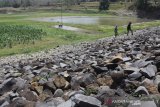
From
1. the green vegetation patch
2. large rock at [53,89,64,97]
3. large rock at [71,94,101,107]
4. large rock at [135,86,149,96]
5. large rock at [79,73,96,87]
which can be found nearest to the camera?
large rock at [71,94,101,107]

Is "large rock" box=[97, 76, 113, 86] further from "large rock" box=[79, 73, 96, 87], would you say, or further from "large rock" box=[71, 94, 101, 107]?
"large rock" box=[71, 94, 101, 107]

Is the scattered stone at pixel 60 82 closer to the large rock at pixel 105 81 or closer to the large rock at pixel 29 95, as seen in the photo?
the large rock at pixel 29 95

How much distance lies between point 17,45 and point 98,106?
41459 millimetres

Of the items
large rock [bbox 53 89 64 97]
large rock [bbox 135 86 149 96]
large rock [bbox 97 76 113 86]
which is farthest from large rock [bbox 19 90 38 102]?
large rock [bbox 135 86 149 96]

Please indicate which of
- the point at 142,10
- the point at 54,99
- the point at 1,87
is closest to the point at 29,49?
the point at 1,87

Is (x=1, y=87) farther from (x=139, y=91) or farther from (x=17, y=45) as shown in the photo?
(x=17, y=45)

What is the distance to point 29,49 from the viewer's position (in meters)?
44.3

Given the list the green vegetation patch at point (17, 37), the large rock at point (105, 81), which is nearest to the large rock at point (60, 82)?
the large rock at point (105, 81)

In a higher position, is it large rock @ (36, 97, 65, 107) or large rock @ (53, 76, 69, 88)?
large rock @ (36, 97, 65, 107)

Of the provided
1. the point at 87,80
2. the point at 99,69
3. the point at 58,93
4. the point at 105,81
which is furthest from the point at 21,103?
the point at 99,69

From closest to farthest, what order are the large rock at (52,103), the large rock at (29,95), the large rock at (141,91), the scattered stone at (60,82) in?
the large rock at (141,91), the large rock at (52,103), the large rock at (29,95), the scattered stone at (60,82)

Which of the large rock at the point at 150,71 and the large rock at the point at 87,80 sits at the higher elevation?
the large rock at the point at 150,71

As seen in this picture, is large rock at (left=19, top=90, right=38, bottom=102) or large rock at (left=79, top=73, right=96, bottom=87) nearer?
large rock at (left=19, top=90, right=38, bottom=102)

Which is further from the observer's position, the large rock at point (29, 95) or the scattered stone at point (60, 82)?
the scattered stone at point (60, 82)
